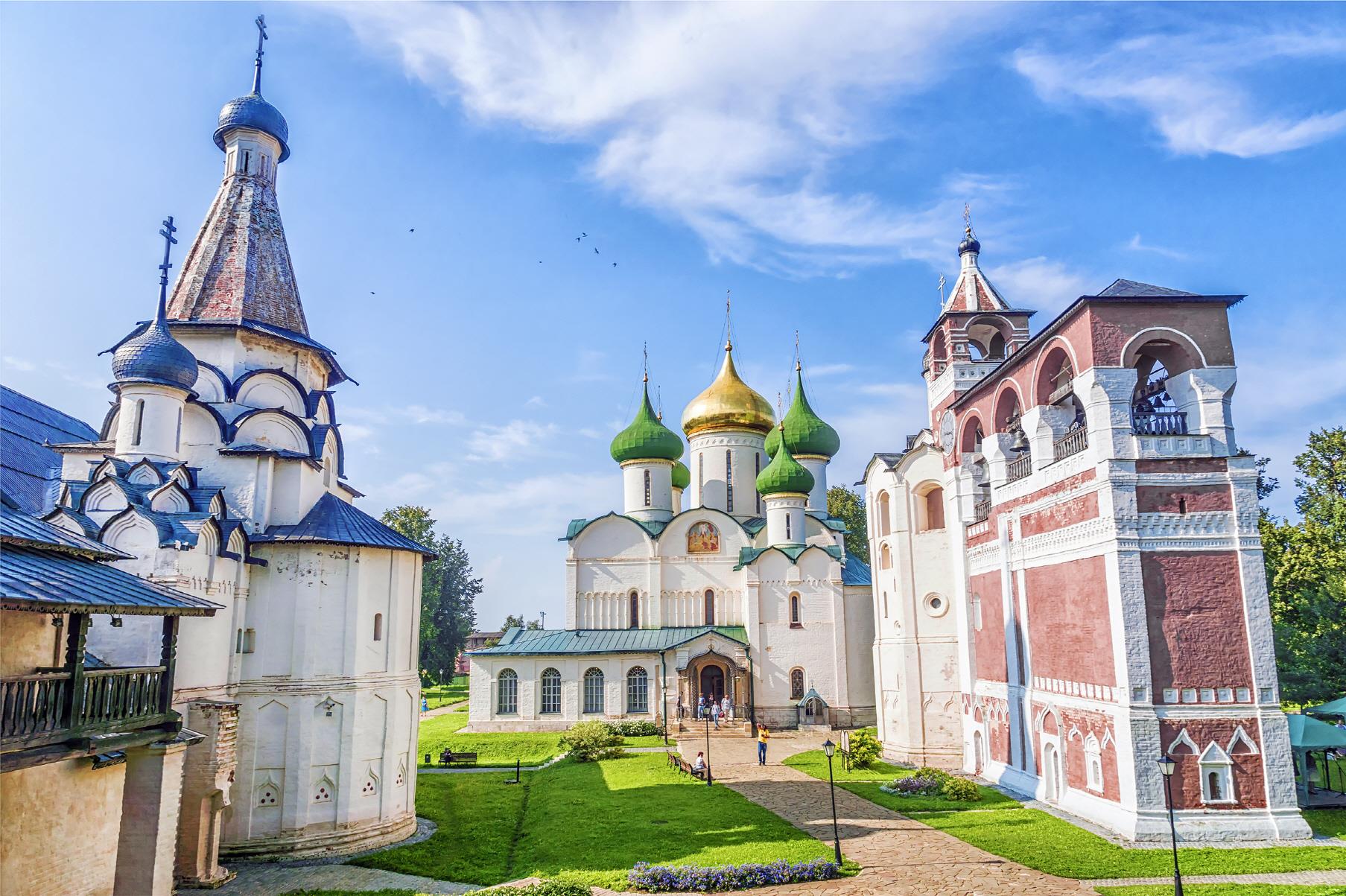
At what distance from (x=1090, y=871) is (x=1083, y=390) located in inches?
304

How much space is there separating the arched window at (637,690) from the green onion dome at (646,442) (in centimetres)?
833

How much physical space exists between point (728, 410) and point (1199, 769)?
74.3 ft

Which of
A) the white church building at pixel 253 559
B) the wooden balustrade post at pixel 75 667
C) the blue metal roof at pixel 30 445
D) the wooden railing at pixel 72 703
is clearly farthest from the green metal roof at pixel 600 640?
the wooden balustrade post at pixel 75 667

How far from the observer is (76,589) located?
311 inches

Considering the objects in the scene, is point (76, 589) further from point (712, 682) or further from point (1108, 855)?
point (712, 682)

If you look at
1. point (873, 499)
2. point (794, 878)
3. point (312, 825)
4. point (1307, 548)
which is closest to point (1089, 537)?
point (794, 878)

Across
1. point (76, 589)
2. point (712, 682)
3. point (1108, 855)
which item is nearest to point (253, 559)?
point (76, 589)

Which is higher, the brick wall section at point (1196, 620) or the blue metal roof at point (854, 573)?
the blue metal roof at point (854, 573)

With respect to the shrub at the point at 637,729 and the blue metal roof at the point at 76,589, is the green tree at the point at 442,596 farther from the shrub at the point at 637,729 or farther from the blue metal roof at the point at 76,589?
the blue metal roof at the point at 76,589

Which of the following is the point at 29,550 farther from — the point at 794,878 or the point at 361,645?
the point at 794,878

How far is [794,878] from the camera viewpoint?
11.5 metres

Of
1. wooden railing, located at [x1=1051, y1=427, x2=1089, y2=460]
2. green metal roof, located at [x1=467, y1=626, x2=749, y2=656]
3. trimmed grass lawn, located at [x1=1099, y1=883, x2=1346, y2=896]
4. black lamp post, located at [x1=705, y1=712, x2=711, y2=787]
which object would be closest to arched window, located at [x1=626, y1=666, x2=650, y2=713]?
green metal roof, located at [x1=467, y1=626, x2=749, y2=656]

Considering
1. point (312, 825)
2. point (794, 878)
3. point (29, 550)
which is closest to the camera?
point (29, 550)

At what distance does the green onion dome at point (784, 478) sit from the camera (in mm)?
29734
